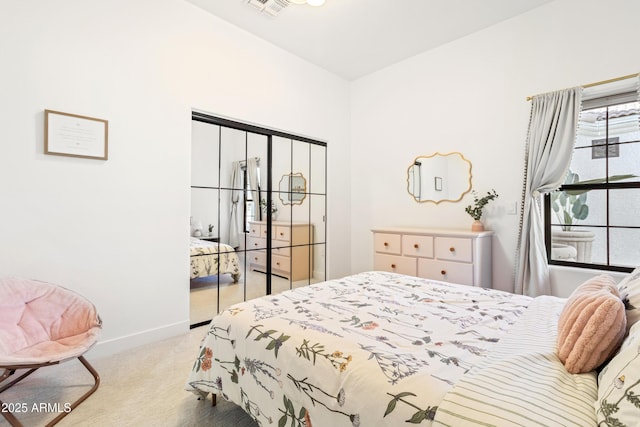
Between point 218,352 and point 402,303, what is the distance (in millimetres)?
987

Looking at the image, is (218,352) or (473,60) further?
(473,60)

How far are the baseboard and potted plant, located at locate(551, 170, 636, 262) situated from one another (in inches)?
139

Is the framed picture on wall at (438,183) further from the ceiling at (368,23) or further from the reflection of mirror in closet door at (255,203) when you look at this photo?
the reflection of mirror in closet door at (255,203)

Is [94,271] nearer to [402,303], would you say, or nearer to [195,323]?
[195,323]

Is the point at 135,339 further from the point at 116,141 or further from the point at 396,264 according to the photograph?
the point at 396,264

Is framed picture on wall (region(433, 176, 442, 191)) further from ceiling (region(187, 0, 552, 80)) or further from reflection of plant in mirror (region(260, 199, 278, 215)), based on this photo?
reflection of plant in mirror (region(260, 199, 278, 215))

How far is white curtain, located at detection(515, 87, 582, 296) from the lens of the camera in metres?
2.60

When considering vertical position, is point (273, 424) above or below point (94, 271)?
below

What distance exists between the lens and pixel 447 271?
295 centimetres

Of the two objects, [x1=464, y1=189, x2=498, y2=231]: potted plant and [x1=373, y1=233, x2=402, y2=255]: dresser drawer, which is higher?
[x1=464, y1=189, x2=498, y2=231]: potted plant

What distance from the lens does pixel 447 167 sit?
3.45m

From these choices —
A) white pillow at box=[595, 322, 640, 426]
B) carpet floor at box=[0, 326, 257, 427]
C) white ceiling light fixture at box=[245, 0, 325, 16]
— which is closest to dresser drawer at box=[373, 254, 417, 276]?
carpet floor at box=[0, 326, 257, 427]

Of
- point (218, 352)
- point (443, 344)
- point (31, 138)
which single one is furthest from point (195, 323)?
point (443, 344)

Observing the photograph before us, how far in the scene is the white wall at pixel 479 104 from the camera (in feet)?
8.41
